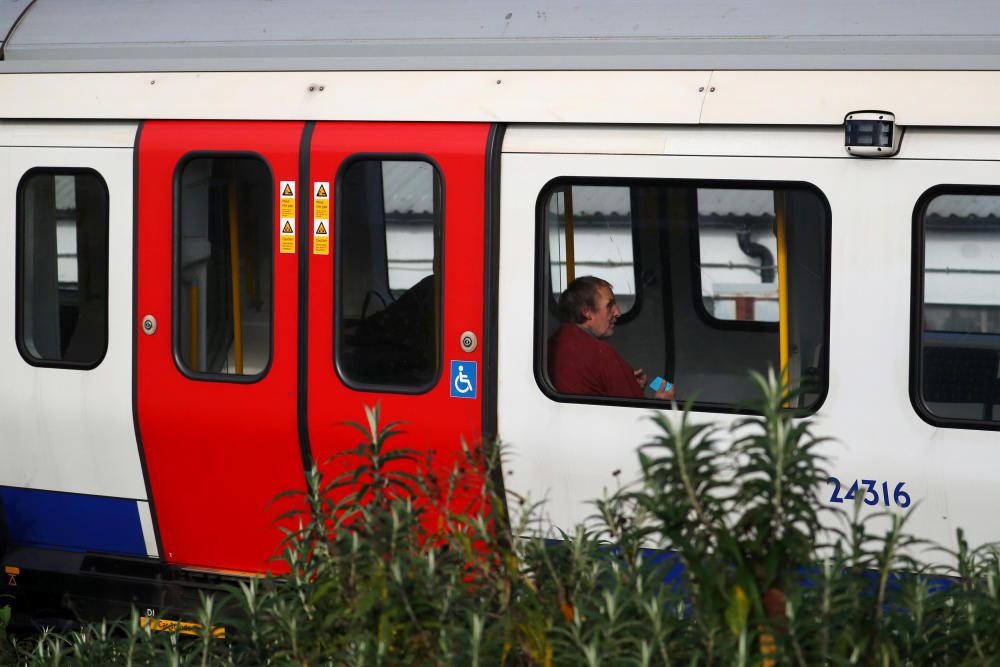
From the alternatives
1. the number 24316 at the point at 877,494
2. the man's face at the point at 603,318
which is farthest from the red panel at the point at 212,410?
the number 24316 at the point at 877,494

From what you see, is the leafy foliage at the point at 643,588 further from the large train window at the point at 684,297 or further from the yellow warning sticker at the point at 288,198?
the yellow warning sticker at the point at 288,198

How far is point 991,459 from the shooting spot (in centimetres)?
504

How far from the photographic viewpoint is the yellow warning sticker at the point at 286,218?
5.98 m

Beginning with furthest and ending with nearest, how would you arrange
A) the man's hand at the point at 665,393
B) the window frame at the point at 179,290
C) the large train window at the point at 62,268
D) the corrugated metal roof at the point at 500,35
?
the large train window at the point at 62,268 < the window frame at the point at 179,290 < the man's hand at the point at 665,393 < the corrugated metal roof at the point at 500,35

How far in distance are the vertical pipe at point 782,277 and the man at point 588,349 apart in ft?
1.68

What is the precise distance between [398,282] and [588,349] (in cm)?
92

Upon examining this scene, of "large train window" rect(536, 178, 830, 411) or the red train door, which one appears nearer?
"large train window" rect(536, 178, 830, 411)

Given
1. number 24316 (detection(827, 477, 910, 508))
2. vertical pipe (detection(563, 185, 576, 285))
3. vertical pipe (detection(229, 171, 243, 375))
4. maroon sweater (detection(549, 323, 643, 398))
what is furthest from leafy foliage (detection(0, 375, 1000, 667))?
vertical pipe (detection(229, 171, 243, 375))

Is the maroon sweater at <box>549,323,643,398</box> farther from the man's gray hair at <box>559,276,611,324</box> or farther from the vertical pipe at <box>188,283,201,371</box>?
the vertical pipe at <box>188,283,201,371</box>

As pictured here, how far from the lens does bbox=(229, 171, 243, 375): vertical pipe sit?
616cm

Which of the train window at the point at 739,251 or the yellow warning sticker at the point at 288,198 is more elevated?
the yellow warning sticker at the point at 288,198

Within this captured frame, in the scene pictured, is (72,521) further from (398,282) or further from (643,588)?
(643,588)

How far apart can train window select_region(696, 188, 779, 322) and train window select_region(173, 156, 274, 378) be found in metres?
2.01

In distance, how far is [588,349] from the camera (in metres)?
5.64
